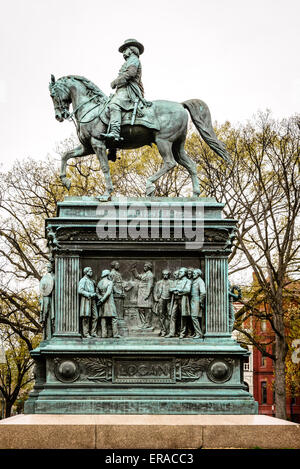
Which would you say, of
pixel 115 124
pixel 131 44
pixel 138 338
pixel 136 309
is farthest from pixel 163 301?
pixel 131 44

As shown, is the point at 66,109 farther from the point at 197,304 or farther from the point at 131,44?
the point at 197,304

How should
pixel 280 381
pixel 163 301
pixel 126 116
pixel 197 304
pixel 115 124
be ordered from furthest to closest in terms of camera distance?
pixel 280 381 → pixel 126 116 → pixel 115 124 → pixel 163 301 → pixel 197 304

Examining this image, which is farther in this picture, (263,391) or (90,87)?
(263,391)

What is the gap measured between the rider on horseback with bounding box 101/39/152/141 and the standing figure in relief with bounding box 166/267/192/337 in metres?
3.51

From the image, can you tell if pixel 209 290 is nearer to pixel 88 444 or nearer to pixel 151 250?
pixel 151 250

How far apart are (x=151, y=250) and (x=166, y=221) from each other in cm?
68

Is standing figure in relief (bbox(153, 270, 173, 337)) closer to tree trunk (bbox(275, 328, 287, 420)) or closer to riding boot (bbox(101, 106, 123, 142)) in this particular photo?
riding boot (bbox(101, 106, 123, 142))

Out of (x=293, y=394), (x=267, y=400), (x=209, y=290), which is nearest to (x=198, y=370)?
(x=209, y=290)

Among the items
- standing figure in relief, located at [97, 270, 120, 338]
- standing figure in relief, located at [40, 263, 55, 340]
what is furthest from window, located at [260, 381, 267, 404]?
standing figure in relief, located at [97, 270, 120, 338]

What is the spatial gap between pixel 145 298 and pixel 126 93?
15.2 ft

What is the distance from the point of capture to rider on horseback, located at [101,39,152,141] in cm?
1723

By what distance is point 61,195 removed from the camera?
36.4 meters

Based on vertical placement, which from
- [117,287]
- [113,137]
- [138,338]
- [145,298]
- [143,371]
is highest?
[113,137]

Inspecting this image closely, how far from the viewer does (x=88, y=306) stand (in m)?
16.0
